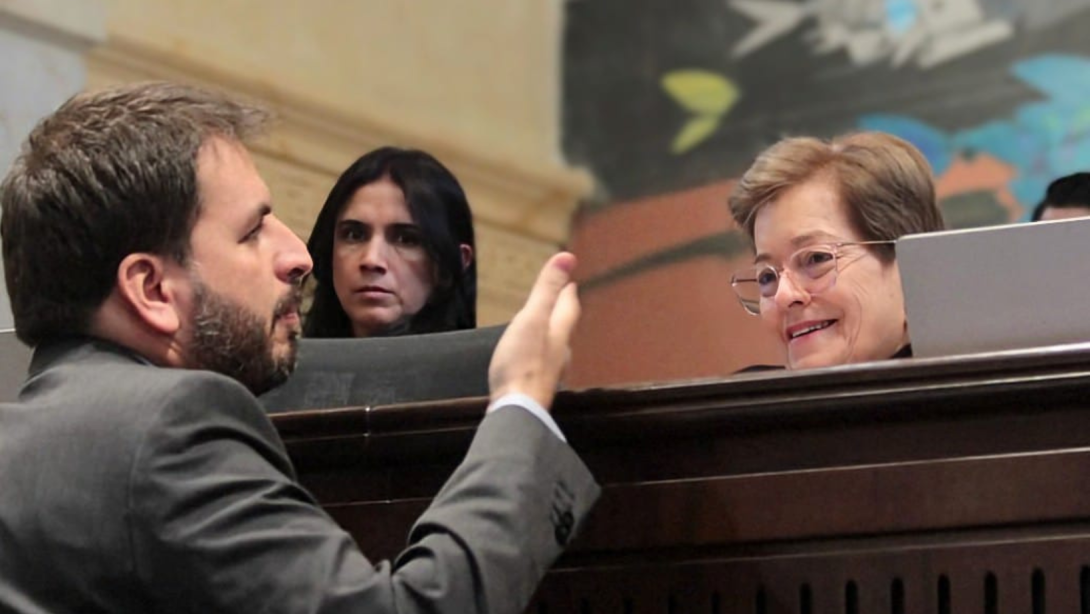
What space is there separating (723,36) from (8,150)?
312cm

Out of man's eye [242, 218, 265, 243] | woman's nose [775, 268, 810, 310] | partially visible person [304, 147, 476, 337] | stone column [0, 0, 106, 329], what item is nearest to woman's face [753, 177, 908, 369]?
woman's nose [775, 268, 810, 310]

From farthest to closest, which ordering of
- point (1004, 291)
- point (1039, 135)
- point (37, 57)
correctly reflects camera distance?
point (1039, 135) → point (37, 57) → point (1004, 291)

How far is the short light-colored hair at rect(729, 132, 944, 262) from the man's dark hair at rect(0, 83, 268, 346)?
129cm

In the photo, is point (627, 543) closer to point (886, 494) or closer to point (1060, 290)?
point (886, 494)

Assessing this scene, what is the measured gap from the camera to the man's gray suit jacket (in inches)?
74.5

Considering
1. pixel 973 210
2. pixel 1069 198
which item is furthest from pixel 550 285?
pixel 973 210

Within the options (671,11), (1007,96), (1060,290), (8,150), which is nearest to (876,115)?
(1007,96)

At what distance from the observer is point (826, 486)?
1.97 metres

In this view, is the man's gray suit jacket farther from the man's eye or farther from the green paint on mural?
the green paint on mural

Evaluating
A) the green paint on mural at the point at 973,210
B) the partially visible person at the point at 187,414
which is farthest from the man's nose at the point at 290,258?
the green paint on mural at the point at 973,210

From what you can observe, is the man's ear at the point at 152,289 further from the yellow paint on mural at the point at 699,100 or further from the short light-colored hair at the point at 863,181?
the yellow paint on mural at the point at 699,100

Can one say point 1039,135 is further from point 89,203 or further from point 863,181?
point 89,203

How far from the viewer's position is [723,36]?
7.43 meters

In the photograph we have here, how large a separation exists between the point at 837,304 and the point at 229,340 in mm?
1255
